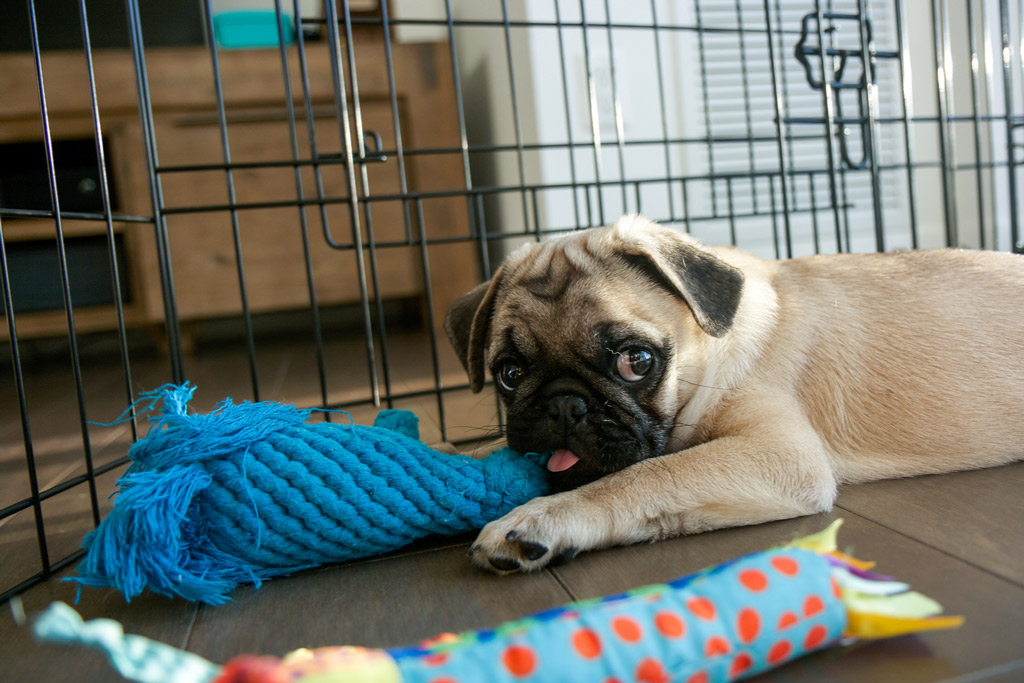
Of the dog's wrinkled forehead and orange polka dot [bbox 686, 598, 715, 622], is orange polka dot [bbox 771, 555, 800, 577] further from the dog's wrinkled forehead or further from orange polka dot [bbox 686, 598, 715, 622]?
the dog's wrinkled forehead

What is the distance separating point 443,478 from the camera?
158 centimetres

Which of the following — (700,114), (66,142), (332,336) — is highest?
(66,142)

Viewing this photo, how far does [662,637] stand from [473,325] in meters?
1.26

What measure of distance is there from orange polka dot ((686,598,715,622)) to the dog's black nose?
0.70 metres

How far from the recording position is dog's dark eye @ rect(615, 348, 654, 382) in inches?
67.6

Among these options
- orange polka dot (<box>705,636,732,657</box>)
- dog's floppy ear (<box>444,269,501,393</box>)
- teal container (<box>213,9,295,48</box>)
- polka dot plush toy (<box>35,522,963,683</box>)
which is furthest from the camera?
teal container (<box>213,9,295,48</box>)

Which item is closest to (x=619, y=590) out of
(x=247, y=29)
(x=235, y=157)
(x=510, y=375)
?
(x=510, y=375)

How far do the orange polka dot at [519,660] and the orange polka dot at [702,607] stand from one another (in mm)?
232

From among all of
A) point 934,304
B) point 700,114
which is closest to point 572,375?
point 934,304

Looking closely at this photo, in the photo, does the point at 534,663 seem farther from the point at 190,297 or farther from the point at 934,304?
the point at 190,297

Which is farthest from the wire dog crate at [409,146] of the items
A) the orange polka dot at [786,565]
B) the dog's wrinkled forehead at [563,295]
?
the orange polka dot at [786,565]

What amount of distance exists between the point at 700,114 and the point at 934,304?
3.90 metres

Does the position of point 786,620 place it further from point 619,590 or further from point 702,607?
point 619,590

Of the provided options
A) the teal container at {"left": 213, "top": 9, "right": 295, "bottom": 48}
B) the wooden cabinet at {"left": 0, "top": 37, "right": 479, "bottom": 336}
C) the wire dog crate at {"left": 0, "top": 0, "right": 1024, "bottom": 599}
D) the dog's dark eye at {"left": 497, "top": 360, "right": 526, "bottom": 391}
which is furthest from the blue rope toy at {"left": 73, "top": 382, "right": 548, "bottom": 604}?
the teal container at {"left": 213, "top": 9, "right": 295, "bottom": 48}
